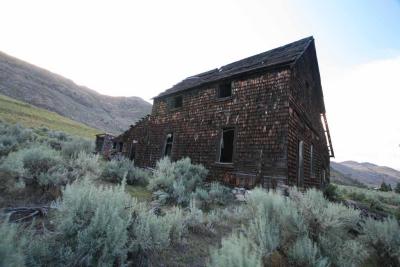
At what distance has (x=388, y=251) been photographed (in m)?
3.80

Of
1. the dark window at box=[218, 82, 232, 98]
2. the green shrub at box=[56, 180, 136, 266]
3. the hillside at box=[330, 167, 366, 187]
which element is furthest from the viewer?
the hillside at box=[330, 167, 366, 187]

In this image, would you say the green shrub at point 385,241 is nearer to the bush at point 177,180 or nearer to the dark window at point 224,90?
the bush at point 177,180

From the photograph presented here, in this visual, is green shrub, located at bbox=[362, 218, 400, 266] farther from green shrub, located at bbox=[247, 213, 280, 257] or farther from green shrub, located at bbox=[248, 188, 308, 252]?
green shrub, located at bbox=[247, 213, 280, 257]

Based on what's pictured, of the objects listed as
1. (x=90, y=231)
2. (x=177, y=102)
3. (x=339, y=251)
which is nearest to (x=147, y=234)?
(x=90, y=231)

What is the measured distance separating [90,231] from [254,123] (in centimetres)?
871

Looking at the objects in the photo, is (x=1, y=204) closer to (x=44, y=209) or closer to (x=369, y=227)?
(x=44, y=209)

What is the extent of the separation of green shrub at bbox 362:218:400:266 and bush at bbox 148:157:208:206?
4709 mm

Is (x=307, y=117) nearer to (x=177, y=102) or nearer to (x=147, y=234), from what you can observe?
(x=177, y=102)

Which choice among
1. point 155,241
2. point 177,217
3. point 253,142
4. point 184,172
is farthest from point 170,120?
point 155,241

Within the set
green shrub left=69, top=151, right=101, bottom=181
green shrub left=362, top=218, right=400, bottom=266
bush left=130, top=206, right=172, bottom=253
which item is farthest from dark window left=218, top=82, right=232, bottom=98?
bush left=130, top=206, right=172, bottom=253

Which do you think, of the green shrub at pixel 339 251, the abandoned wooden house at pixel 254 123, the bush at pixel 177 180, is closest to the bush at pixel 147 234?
the green shrub at pixel 339 251

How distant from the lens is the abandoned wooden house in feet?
31.0

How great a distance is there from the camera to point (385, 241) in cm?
394

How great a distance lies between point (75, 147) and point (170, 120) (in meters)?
6.27
